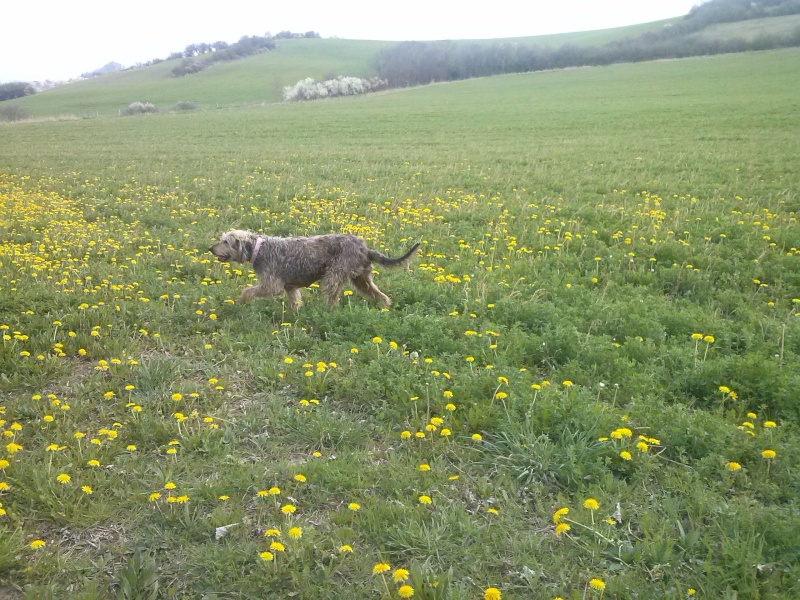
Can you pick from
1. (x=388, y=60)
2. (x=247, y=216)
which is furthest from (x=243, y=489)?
(x=388, y=60)

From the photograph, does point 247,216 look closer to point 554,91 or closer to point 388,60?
point 554,91

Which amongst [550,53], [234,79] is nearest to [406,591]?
[550,53]

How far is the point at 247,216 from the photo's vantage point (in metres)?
10.7

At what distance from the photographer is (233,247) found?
6707 mm

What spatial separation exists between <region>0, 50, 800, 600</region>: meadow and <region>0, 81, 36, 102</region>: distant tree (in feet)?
251

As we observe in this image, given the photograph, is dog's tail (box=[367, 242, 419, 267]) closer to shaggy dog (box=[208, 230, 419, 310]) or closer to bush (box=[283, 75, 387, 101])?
shaggy dog (box=[208, 230, 419, 310])

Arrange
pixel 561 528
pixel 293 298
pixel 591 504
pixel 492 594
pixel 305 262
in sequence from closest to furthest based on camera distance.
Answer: pixel 492 594, pixel 561 528, pixel 591 504, pixel 305 262, pixel 293 298

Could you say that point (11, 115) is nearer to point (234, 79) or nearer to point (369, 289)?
point (234, 79)

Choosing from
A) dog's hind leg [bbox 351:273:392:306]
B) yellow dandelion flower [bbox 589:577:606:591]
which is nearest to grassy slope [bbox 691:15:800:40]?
dog's hind leg [bbox 351:273:392:306]

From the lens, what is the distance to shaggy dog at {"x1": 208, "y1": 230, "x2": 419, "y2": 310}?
656 centimetres

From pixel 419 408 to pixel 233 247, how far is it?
3493 mm

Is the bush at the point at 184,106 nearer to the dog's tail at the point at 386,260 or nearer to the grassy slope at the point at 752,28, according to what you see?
the dog's tail at the point at 386,260

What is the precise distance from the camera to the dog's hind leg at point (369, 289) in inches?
263

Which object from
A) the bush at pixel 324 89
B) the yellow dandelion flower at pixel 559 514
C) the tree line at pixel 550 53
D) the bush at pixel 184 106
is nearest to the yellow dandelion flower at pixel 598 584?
the yellow dandelion flower at pixel 559 514
